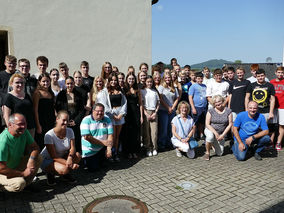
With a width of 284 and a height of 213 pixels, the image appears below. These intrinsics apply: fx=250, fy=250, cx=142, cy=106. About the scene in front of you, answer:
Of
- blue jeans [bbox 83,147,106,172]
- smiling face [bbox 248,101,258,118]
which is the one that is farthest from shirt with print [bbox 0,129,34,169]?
smiling face [bbox 248,101,258,118]

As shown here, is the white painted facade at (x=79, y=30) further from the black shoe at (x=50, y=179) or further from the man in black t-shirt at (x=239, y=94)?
the black shoe at (x=50, y=179)

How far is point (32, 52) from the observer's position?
303 inches

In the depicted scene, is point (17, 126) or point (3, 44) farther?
point (3, 44)

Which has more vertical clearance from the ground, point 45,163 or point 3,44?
point 3,44

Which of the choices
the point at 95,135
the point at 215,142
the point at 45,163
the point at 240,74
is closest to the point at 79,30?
the point at 95,135

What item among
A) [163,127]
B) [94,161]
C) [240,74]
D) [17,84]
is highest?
[240,74]

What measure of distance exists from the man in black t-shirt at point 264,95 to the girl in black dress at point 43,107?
4863mm

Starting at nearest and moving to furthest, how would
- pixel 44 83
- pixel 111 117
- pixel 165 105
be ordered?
pixel 44 83 < pixel 111 117 < pixel 165 105

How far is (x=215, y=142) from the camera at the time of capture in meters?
5.85

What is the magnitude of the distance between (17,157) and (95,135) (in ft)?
4.83

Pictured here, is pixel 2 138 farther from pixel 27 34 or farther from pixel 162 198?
pixel 27 34

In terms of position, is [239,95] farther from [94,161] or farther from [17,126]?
[17,126]

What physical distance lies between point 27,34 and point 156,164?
5.59 m

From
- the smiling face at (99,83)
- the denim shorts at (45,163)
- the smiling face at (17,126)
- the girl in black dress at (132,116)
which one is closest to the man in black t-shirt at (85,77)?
the smiling face at (99,83)
